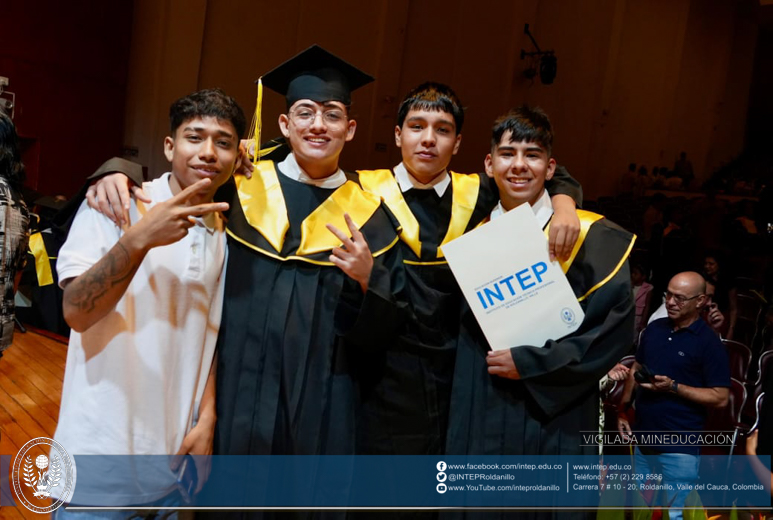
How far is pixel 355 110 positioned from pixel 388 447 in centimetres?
932

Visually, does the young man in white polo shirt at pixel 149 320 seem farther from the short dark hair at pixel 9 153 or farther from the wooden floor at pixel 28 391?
the wooden floor at pixel 28 391

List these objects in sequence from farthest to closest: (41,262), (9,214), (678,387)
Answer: (41,262)
(678,387)
(9,214)

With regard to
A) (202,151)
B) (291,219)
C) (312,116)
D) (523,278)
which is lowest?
(523,278)

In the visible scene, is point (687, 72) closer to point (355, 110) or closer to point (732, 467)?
point (355, 110)

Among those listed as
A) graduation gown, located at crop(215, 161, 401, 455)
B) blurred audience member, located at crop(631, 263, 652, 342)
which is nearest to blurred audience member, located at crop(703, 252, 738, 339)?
blurred audience member, located at crop(631, 263, 652, 342)

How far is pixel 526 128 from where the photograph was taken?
93.2 inches

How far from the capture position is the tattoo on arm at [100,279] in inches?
65.6

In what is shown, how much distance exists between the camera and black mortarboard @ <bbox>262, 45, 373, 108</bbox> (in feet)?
7.52

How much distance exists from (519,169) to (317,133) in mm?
729

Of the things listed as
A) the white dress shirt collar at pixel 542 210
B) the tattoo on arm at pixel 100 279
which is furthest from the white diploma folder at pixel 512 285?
the tattoo on arm at pixel 100 279

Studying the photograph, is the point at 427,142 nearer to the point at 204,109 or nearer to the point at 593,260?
the point at 593,260

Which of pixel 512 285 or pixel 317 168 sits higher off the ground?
pixel 317 168

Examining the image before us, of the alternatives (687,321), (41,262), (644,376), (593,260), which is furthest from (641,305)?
(41,262)

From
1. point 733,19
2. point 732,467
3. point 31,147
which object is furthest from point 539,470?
point 733,19
